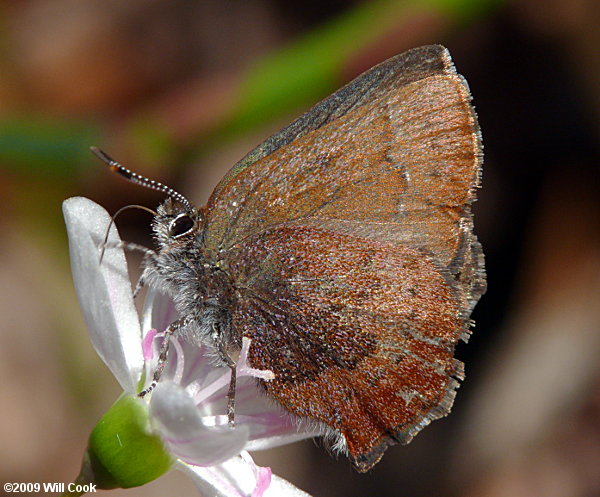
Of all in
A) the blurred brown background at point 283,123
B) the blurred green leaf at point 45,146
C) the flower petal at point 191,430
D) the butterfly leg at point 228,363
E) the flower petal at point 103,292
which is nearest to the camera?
the flower petal at point 191,430

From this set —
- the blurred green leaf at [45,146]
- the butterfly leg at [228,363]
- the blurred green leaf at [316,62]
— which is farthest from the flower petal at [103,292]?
the blurred green leaf at [316,62]

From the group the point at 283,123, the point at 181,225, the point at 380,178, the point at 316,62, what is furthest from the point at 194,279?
the point at 283,123

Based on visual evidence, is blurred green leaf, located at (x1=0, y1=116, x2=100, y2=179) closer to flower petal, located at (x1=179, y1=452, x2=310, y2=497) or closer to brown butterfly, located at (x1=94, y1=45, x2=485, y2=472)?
brown butterfly, located at (x1=94, y1=45, x2=485, y2=472)

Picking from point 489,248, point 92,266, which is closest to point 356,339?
point 92,266

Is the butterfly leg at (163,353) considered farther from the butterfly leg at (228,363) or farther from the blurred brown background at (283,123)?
the blurred brown background at (283,123)

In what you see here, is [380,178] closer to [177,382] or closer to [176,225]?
[176,225]

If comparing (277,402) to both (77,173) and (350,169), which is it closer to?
(350,169)
